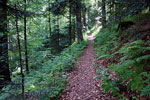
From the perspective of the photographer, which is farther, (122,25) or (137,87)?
(122,25)

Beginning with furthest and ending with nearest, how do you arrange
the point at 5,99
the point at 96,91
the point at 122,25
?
1. the point at 122,25
2. the point at 96,91
3. the point at 5,99

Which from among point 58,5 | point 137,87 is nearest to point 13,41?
point 137,87

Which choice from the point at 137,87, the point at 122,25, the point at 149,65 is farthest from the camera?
the point at 122,25

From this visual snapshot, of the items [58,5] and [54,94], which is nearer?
[54,94]

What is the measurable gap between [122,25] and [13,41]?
331 inches

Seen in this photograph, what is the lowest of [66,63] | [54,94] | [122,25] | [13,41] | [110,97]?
[54,94]

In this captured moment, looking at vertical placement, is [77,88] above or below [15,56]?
below

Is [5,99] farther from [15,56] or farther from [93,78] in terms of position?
[93,78]

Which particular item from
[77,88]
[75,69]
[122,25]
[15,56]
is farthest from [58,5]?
[77,88]

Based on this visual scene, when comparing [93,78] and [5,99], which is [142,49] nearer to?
[93,78]

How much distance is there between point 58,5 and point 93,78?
9.84 meters

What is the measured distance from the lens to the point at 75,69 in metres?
6.90

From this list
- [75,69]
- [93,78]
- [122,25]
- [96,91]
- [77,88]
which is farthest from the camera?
[122,25]

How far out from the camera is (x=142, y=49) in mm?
3896
